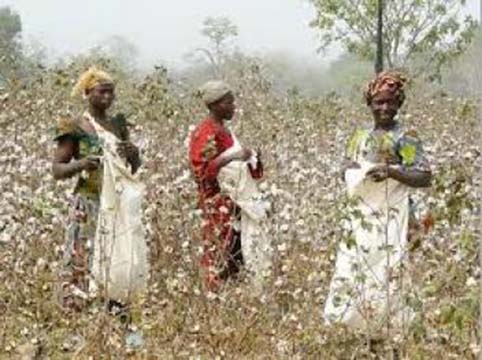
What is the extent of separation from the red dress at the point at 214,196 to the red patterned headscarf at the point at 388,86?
0.98 meters

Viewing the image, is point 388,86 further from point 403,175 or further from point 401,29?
point 401,29

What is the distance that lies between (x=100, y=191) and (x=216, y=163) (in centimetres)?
55

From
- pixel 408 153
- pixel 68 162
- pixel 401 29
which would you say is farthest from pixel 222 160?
pixel 401 29

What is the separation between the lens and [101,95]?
5.31 meters

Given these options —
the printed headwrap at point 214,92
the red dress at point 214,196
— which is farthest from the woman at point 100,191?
the printed headwrap at point 214,92

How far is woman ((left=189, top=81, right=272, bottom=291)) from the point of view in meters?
5.64

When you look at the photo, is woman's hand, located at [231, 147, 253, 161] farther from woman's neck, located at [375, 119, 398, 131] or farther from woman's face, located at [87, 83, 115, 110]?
woman's neck, located at [375, 119, 398, 131]

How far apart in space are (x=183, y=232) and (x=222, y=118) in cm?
54

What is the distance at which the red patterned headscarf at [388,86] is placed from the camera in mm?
4754

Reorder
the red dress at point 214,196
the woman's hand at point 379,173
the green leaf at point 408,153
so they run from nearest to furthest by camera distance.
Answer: the green leaf at point 408,153 < the woman's hand at point 379,173 < the red dress at point 214,196

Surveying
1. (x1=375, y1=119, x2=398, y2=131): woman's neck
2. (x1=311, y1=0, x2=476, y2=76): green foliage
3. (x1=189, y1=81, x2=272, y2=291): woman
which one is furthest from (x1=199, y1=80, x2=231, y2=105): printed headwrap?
(x1=311, y1=0, x2=476, y2=76): green foliage

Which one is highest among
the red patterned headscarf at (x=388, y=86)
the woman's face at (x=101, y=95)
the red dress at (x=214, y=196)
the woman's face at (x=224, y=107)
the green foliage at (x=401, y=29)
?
the red patterned headscarf at (x=388, y=86)

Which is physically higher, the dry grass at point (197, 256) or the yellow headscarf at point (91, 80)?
the yellow headscarf at point (91, 80)

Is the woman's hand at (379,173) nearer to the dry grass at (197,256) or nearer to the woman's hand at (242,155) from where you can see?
the dry grass at (197,256)
